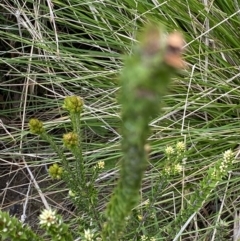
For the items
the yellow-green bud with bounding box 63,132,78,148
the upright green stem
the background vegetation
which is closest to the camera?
the upright green stem

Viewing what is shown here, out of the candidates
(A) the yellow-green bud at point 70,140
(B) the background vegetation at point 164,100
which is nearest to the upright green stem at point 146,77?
(A) the yellow-green bud at point 70,140

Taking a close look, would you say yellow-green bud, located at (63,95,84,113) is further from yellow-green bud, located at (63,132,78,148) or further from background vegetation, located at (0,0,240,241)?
background vegetation, located at (0,0,240,241)

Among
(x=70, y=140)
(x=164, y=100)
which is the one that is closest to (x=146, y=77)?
(x=70, y=140)

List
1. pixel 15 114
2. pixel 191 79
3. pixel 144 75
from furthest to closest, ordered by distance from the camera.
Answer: pixel 15 114 → pixel 191 79 → pixel 144 75

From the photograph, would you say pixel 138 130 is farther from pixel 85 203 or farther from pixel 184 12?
pixel 184 12

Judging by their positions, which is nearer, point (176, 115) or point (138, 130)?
point (138, 130)

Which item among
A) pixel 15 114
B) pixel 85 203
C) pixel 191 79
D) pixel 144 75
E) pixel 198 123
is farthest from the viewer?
pixel 15 114

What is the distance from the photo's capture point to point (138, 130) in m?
0.24

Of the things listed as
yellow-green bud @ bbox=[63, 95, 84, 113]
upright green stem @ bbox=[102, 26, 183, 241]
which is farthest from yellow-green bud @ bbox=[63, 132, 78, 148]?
upright green stem @ bbox=[102, 26, 183, 241]

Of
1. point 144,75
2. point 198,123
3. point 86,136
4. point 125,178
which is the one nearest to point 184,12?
point 198,123

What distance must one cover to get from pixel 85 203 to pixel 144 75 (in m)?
0.59

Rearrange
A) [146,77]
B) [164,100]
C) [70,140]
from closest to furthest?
1. [146,77]
2. [70,140]
3. [164,100]

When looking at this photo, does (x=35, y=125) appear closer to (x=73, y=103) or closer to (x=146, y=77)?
(x=73, y=103)

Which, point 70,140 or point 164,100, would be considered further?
point 164,100
